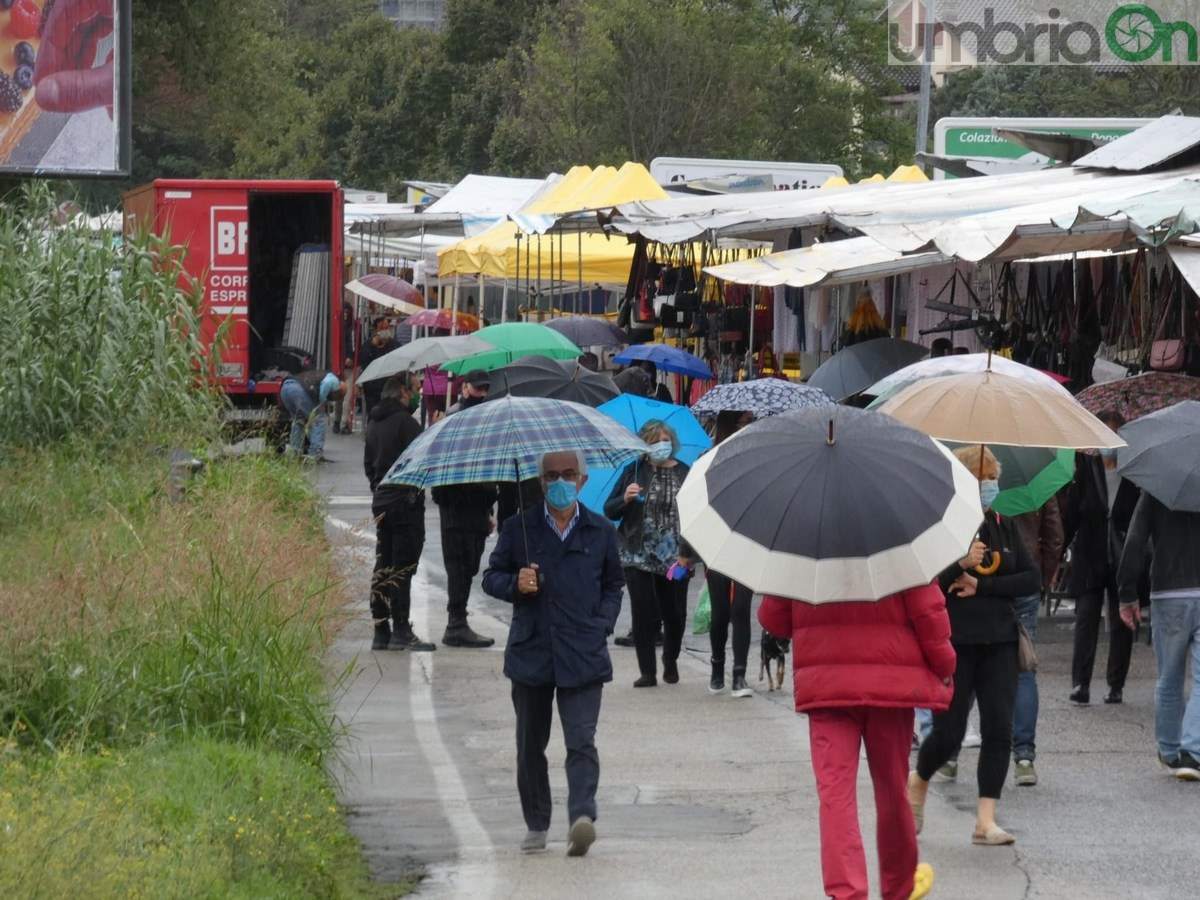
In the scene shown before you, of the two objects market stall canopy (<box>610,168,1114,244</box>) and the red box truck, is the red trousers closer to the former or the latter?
market stall canopy (<box>610,168,1114,244</box>)

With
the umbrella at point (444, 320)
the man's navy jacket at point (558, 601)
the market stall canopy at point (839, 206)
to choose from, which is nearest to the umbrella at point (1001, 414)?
the man's navy jacket at point (558, 601)

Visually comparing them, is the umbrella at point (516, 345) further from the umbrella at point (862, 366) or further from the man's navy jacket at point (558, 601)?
the man's navy jacket at point (558, 601)

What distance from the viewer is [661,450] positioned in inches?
452

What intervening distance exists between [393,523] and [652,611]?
6.88ft

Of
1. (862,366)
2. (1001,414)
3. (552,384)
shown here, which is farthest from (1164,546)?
(552,384)

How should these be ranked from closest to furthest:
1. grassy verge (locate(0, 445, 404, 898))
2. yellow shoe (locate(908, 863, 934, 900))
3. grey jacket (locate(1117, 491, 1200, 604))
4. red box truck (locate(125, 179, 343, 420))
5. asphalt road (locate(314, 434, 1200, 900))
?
grassy verge (locate(0, 445, 404, 898)) < yellow shoe (locate(908, 863, 934, 900)) < asphalt road (locate(314, 434, 1200, 900)) < grey jacket (locate(1117, 491, 1200, 604)) < red box truck (locate(125, 179, 343, 420))

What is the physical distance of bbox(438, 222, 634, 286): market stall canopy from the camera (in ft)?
77.2

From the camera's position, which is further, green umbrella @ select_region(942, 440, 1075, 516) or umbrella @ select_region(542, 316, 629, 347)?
umbrella @ select_region(542, 316, 629, 347)

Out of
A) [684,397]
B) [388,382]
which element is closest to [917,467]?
[388,382]

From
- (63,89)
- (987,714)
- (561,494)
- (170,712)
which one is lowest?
(170,712)

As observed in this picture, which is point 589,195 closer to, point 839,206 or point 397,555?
point 839,206

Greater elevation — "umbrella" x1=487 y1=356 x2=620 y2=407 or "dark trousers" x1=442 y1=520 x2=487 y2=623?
"umbrella" x1=487 y1=356 x2=620 y2=407

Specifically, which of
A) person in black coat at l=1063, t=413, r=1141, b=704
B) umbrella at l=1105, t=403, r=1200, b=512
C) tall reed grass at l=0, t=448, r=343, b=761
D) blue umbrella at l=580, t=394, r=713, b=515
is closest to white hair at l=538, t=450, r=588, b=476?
tall reed grass at l=0, t=448, r=343, b=761

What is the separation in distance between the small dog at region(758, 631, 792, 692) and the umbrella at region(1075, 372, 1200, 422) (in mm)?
2327
